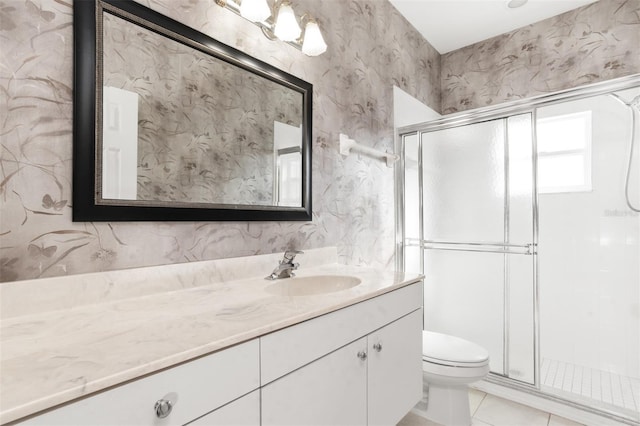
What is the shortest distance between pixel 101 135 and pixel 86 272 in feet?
1.29

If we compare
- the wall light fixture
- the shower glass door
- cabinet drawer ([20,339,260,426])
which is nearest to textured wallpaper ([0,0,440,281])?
the wall light fixture

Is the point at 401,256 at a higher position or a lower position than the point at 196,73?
lower

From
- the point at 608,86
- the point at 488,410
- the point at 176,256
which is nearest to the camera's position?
the point at 176,256

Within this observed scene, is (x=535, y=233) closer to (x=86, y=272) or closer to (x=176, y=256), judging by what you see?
(x=176, y=256)

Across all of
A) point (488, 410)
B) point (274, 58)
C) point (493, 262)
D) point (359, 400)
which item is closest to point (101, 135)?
point (274, 58)

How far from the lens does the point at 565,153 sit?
6.20ft

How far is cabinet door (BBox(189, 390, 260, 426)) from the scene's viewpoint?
0.68 metres

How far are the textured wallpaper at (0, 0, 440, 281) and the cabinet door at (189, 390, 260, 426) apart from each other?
1.78ft

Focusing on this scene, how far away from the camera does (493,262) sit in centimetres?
209

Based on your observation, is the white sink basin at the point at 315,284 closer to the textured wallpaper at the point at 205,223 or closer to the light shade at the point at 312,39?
the textured wallpaper at the point at 205,223

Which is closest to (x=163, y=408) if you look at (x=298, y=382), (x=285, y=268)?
(x=298, y=382)

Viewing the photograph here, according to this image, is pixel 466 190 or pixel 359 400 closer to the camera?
pixel 359 400

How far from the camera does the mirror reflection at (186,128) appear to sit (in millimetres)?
970

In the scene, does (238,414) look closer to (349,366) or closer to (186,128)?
(349,366)
